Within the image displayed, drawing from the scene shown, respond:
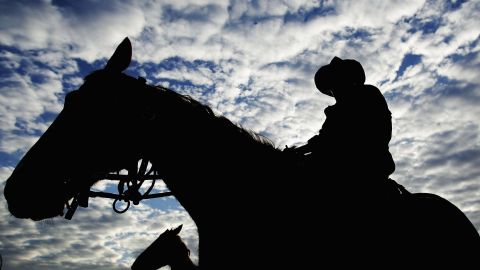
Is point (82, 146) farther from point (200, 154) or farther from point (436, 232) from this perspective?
point (436, 232)

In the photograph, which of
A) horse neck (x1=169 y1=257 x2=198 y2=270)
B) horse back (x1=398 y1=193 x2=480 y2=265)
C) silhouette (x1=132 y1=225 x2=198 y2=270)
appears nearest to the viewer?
horse back (x1=398 y1=193 x2=480 y2=265)

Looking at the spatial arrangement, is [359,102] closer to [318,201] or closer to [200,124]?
[318,201]

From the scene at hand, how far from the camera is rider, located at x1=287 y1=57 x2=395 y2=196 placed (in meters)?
2.83

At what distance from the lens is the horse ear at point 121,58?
3129mm

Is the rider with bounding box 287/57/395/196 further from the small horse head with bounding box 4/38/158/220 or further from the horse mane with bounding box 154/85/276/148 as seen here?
the small horse head with bounding box 4/38/158/220

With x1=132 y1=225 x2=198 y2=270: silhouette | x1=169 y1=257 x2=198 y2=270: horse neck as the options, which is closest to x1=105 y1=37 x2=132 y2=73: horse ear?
x1=132 y1=225 x2=198 y2=270: silhouette

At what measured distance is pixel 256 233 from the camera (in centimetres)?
259

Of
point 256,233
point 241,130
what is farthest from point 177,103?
point 256,233

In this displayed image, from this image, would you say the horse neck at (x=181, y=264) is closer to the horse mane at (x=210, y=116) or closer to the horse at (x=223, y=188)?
the horse at (x=223, y=188)

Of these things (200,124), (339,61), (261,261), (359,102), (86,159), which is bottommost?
(261,261)

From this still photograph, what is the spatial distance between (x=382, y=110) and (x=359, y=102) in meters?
0.24

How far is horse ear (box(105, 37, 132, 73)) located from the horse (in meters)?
0.01

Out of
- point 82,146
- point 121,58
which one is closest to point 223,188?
point 82,146

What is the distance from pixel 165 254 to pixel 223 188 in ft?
19.9
